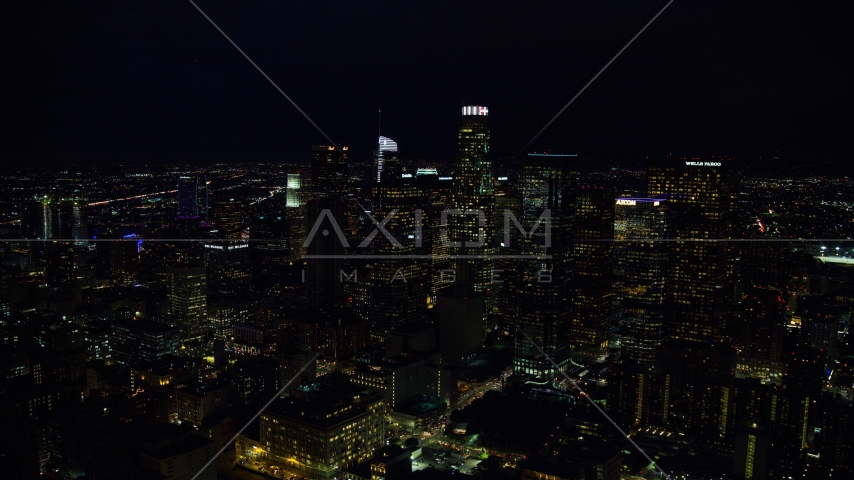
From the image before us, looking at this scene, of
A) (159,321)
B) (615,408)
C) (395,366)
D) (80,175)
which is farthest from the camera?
(159,321)

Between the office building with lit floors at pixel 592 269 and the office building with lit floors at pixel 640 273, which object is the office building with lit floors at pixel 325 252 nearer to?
the office building with lit floors at pixel 592 269

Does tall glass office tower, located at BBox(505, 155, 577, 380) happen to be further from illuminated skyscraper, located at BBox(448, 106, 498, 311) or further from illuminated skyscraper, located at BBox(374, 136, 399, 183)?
illuminated skyscraper, located at BBox(374, 136, 399, 183)

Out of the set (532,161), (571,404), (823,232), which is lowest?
(571,404)

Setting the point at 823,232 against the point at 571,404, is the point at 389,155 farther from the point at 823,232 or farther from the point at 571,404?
the point at 823,232

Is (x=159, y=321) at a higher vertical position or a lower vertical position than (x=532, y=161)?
lower

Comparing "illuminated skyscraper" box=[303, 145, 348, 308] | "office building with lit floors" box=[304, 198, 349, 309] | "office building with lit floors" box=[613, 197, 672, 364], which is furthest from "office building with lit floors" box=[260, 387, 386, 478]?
"office building with lit floors" box=[304, 198, 349, 309]

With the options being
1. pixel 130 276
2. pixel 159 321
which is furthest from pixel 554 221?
pixel 130 276

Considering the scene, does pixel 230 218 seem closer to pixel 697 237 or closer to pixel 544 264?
pixel 544 264
